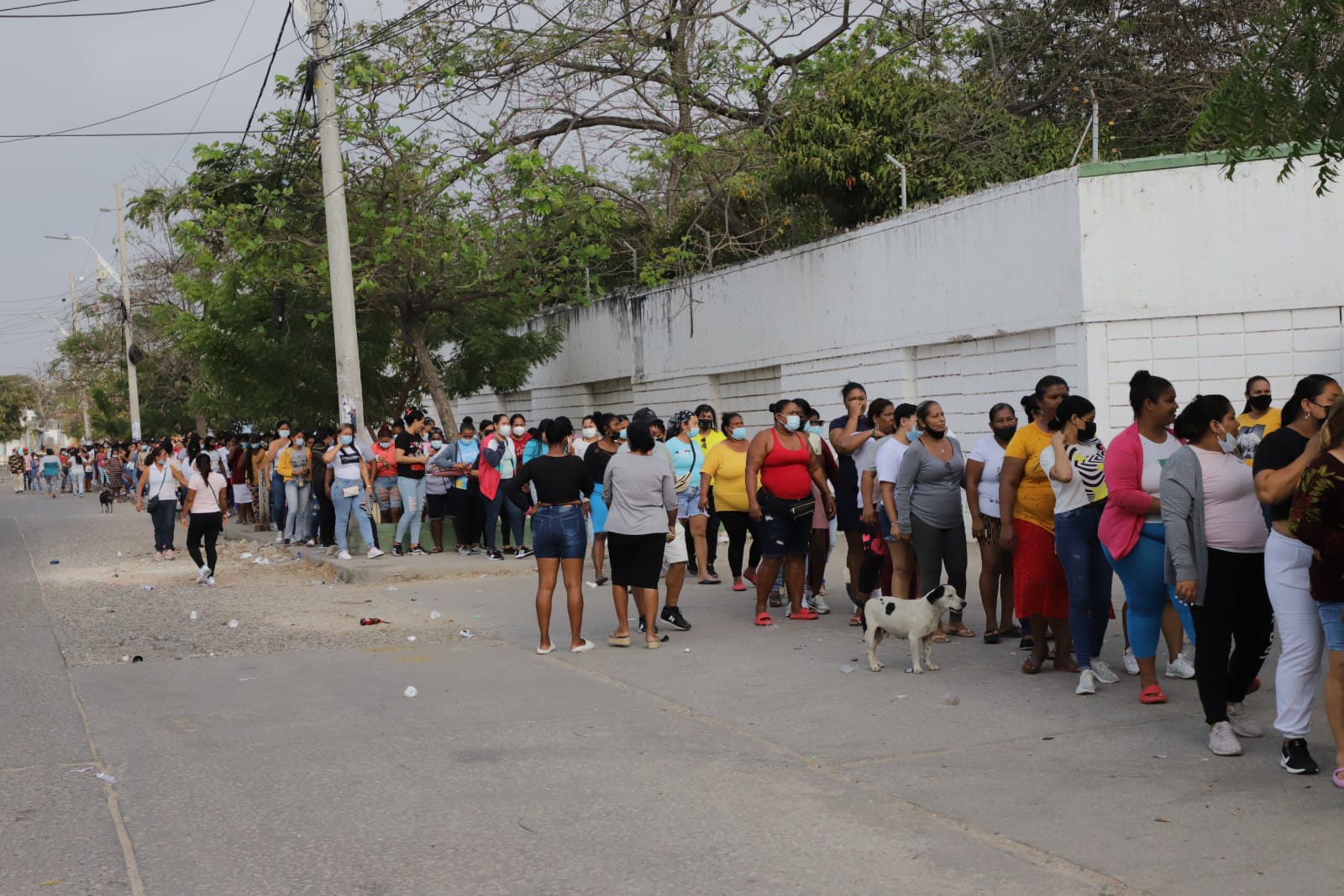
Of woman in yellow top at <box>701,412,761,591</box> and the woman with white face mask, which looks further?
woman in yellow top at <box>701,412,761,591</box>

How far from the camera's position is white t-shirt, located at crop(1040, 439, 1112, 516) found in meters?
7.84

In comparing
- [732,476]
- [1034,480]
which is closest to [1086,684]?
[1034,480]

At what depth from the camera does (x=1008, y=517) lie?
27.3ft

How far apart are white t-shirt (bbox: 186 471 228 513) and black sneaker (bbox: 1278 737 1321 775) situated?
12639 millimetres

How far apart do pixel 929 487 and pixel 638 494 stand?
6.78ft

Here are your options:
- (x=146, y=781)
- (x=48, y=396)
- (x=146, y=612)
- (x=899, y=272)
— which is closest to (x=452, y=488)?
(x=146, y=612)

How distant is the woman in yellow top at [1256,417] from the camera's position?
10.1m

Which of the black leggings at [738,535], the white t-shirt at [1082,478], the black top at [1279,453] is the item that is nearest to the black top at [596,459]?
the black leggings at [738,535]

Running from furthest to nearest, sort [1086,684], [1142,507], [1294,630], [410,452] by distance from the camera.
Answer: [410,452] < [1086,684] < [1142,507] < [1294,630]

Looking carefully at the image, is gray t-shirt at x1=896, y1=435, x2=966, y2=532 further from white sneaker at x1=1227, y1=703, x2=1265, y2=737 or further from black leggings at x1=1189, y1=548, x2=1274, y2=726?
black leggings at x1=1189, y1=548, x2=1274, y2=726

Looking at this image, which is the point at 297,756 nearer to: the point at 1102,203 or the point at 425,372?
the point at 1102,203

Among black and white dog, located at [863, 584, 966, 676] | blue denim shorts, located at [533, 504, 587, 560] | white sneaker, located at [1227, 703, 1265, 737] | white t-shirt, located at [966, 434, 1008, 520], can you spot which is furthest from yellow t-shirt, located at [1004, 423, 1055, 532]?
blue denim shorts, located at [533, 504, 587, 560]

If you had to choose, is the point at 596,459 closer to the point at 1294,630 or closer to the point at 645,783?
the point at 645,783

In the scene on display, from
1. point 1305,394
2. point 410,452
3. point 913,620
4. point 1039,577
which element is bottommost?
point 913,620
